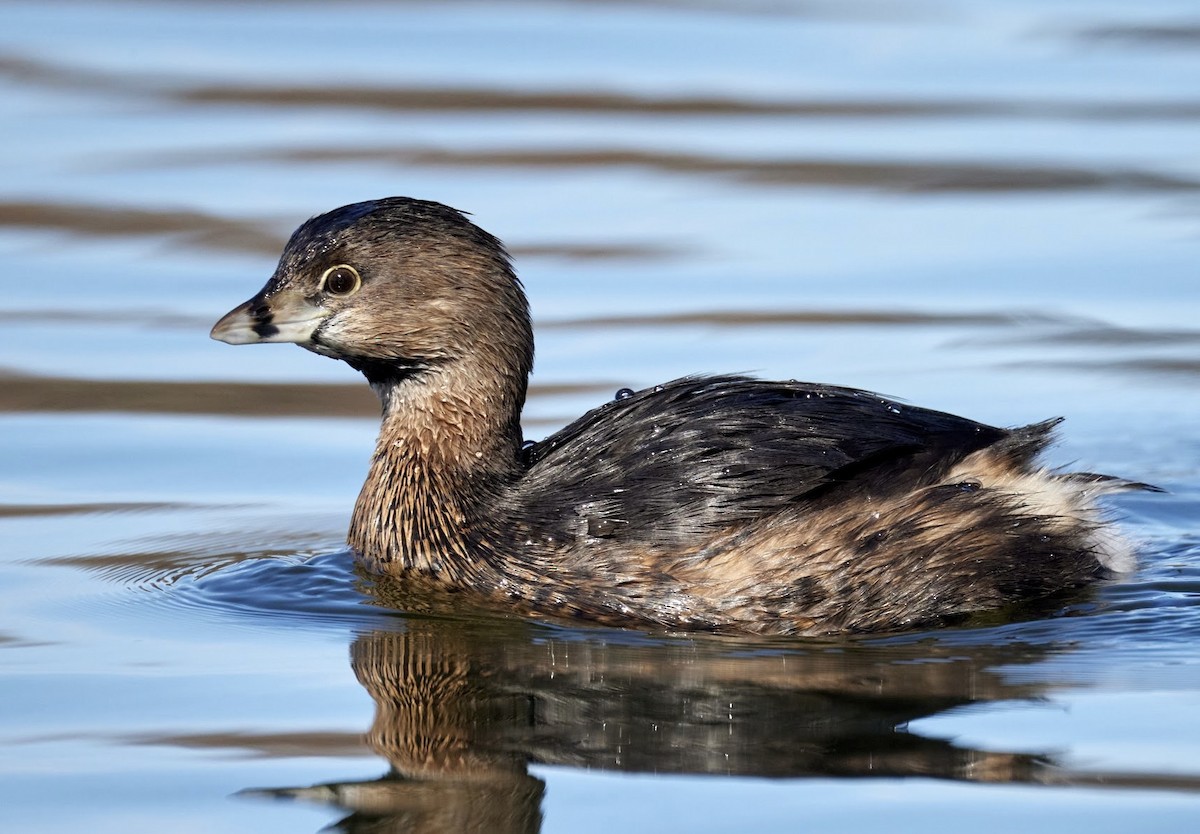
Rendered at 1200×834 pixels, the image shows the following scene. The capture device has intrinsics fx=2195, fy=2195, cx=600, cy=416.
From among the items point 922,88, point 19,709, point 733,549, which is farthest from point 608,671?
point 922,88

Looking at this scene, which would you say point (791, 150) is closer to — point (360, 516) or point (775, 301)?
point (775, 301)

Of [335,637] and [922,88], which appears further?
[922,88]

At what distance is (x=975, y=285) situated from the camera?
11203 millimetres

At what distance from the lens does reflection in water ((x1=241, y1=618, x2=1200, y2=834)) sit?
5574mm

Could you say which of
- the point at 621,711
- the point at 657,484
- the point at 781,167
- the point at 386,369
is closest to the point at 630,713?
the point at 621,711

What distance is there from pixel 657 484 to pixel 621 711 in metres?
1.05

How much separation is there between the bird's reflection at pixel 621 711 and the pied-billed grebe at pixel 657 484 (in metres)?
0.21

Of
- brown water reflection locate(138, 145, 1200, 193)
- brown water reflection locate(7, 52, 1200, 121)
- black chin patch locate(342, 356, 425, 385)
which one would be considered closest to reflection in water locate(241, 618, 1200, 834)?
black chin patch locate(342, 356, 425, 385)

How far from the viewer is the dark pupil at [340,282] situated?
759 cm

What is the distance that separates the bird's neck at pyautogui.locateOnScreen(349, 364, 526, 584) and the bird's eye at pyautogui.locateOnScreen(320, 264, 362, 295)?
1.35 ft

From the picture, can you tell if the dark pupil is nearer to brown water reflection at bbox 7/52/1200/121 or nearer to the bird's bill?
the bird's bill

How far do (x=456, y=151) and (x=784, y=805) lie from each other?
340 inches

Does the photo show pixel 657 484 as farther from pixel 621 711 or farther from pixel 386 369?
pixel 386 369

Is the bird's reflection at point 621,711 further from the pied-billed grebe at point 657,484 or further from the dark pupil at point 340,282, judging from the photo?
the dark pupil at point 340,282
